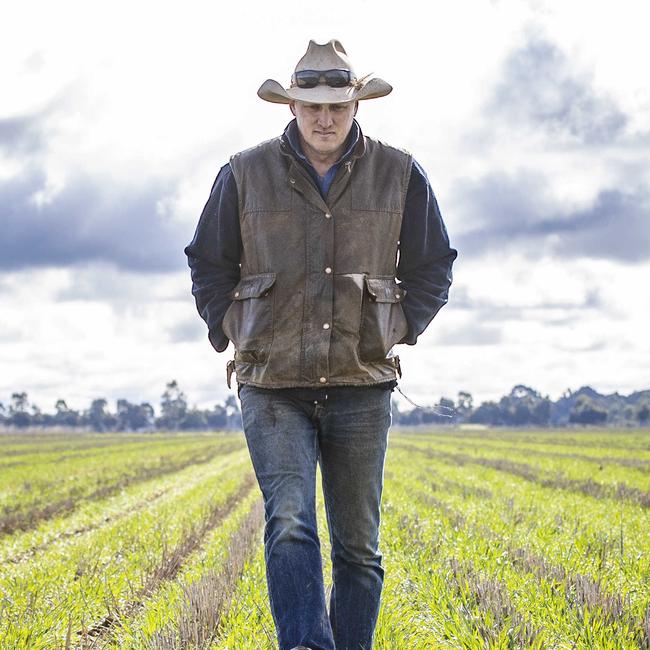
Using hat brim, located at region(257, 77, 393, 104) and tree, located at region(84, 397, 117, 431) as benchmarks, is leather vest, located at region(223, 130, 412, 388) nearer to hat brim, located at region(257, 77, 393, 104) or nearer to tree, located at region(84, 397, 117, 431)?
hat brim, located at region(257, 77, 393, 104)

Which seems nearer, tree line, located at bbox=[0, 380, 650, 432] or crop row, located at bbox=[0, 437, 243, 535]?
crop row, located at bbox=[0, 437, 243, 535]

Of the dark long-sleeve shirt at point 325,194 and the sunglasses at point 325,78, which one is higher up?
the sunglasses at point 325,78

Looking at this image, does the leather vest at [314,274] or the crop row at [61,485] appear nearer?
the leather vest at [314,274]

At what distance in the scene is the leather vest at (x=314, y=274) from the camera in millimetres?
3434

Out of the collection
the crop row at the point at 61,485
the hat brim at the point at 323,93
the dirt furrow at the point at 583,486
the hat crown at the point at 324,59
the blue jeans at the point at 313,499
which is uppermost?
the hat crown at the point at 324,59

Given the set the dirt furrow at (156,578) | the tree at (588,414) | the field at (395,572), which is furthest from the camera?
the tree at (588,414)

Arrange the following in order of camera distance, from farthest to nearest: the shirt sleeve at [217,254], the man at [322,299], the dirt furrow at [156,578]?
1. the dirt furrow at [156,578]
2. the shirt sleeve at [217,254]
3. the man at [322,299]

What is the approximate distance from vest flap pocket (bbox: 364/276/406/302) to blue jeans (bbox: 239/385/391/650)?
36 centimetres

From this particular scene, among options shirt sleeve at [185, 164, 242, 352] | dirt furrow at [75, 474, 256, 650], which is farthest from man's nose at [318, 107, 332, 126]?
dirt furrow at [75, 474, 256, 650]

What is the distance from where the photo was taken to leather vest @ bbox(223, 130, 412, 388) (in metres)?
3.43

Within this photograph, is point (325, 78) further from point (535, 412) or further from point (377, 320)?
A: point (535, 412)

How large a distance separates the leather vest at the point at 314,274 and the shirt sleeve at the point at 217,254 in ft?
0.18

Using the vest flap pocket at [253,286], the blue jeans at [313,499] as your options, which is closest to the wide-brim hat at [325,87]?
the vest flap pocket at [253,286]

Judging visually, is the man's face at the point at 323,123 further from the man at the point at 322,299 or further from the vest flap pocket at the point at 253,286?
the vest flap pocket at the point at 253,286
